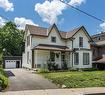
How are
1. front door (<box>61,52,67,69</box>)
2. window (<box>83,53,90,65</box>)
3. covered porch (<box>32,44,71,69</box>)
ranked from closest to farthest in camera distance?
covered porch (<box>32,44,71,69</box>) → front door (<box>61,52,67,69</box>) → window (<box>83,53,90,65</box>)

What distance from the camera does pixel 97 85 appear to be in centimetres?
2048

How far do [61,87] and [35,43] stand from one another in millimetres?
17075

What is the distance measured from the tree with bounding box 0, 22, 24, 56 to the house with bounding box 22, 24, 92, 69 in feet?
82.2

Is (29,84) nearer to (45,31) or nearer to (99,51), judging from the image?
(45,31)

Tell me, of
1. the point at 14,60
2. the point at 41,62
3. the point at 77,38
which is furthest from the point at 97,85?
the point at 14,60

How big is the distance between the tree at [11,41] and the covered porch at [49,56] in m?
28.4

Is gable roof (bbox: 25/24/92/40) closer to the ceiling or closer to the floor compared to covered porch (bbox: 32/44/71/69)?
closer to the ceiling

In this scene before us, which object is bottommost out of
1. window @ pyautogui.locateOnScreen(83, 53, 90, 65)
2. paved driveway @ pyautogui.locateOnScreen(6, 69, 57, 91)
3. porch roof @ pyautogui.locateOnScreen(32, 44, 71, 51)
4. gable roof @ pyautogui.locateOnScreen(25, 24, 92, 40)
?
paved driveway @ pyautogui.locateOnScreen(6, 69, 57, 91)

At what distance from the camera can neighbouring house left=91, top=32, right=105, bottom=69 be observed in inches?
1607

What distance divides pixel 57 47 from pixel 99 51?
10.6 metres

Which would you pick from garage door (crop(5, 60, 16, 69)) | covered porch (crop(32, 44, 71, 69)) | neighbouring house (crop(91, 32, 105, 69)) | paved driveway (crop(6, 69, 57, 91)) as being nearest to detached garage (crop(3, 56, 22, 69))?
garage door (crop(5, 60, 16, 69))

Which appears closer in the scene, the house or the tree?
the house

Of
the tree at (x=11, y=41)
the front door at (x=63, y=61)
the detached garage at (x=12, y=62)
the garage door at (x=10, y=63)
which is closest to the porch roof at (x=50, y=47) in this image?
the front door at (x=63, y=61)

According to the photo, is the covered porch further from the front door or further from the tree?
the tree
